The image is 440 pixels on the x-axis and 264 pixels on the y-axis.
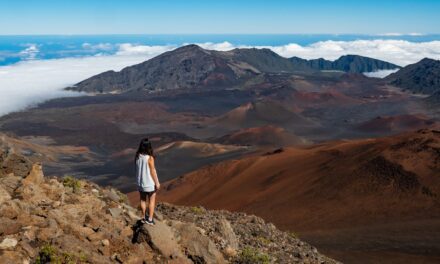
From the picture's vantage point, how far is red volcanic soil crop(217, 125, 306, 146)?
8344 centimetres

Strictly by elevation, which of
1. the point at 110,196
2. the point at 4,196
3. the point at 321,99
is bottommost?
the point at 321,99

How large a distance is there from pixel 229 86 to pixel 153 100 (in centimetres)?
3715

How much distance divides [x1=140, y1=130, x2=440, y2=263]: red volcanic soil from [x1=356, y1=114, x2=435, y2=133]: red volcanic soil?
60.7 meters

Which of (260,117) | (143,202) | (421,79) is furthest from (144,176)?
(421,79)

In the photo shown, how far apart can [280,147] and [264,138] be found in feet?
31.0

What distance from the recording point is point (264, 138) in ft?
279

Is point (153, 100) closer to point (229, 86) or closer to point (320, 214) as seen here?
point (229, 86)

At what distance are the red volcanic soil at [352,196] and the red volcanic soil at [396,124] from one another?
6074 centimetres

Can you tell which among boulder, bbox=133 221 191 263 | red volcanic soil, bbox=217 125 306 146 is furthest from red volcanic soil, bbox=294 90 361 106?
boulder, bbox=133 221 191 263

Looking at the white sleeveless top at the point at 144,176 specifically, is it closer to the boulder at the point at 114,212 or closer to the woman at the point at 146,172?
the woman at the point at 146,172

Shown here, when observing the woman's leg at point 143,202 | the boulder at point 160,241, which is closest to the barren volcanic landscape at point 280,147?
the woman's leg at point 143,202

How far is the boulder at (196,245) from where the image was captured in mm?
9094

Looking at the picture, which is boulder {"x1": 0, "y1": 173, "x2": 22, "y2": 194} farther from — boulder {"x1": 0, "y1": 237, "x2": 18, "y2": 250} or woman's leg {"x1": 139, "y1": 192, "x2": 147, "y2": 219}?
woman's leg {"x1": 139, "y1": 192, "x2": 147, "y2": 219}

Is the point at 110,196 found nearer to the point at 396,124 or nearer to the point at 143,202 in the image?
the point at 143,202
